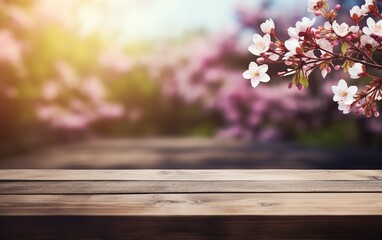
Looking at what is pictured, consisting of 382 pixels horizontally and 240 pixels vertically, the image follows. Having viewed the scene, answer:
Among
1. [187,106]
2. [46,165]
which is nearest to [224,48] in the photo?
[187,106]

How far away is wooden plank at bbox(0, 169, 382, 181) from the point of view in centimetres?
116

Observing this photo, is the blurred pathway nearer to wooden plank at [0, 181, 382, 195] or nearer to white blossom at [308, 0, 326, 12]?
wooden plank at [0, 181, 382, 195]

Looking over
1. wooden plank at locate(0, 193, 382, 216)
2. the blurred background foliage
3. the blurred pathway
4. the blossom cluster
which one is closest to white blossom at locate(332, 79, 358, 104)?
the blossom cluster

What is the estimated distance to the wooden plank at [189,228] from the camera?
83 centimetres

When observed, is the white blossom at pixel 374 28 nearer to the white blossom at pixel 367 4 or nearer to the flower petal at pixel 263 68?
the white blossom at pixel 367 4

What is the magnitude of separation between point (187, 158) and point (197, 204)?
169cm

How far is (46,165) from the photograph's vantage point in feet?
8.96

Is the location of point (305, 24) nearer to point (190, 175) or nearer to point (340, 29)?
point (340, 29)

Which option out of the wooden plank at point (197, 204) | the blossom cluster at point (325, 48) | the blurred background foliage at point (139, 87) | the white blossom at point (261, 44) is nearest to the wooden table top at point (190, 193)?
the wooden plank at point (197, 204)

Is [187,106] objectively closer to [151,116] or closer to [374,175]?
[151,116]

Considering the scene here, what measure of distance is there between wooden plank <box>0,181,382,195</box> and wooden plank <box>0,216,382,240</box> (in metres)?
0.17

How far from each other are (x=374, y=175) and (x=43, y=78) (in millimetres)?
3014

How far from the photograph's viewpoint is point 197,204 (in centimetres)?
91

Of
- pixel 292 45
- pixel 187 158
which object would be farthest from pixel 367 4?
pixel 187 158
